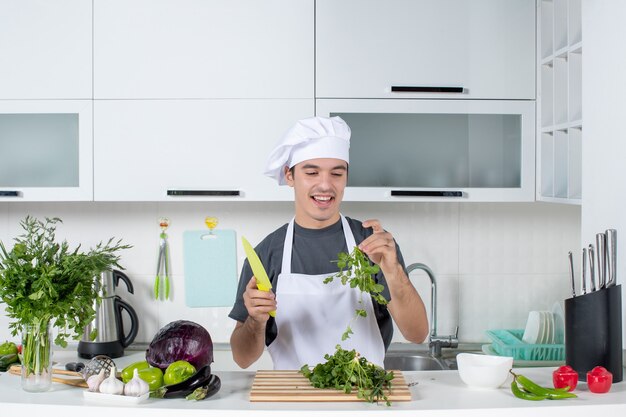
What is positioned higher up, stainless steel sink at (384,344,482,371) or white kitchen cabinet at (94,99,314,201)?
white kitchen cabinet at (94,99,314,201)

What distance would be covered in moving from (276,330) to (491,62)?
1.30 metres

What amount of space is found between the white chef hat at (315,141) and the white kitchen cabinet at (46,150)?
36.1 inches

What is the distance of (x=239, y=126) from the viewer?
2791mm

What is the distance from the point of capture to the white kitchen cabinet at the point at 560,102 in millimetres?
2529

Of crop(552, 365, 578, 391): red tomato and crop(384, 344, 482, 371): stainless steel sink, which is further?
crop(384, 344, 482, 371): stainless steel sink

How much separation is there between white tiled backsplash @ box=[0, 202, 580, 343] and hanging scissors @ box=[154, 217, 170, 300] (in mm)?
25

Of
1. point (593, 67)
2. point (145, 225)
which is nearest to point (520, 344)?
point (593, 67)

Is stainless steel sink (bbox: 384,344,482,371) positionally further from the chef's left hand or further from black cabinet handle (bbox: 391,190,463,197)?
the chef's left hand

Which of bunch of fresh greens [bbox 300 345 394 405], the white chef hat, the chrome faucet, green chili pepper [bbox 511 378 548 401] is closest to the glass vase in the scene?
bunch of fresh greens [bbox 300 345 394 405]

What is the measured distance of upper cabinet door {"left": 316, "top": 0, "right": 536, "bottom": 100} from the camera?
2785 millimetres

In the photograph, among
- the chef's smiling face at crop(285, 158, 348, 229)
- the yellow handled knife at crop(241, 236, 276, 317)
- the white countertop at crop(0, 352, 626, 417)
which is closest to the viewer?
the white countertop at crop(0, 352, 626, 417)

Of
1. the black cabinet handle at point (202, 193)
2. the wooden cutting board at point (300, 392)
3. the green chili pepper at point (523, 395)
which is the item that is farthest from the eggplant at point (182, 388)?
the black cabinet handle at point (202, 193)

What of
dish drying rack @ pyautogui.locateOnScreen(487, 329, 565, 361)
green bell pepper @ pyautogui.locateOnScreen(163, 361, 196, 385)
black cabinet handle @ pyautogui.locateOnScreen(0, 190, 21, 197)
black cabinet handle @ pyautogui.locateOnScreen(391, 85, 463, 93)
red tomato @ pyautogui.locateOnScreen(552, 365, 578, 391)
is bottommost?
dish drying rack @ pyautogui.locateOnScreen(487, 329, 565, 361)

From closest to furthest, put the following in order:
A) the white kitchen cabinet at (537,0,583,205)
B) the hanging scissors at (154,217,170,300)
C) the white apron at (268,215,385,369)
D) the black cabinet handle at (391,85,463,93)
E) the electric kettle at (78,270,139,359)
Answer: the white apron at (268,215,385,369) → the white kitchen cabinet at (537,0,583,205) → the black cabinet handle at (391,85,463,93) → the electric kettle at (78,270,139,359) → the hanging scissors at (154,217,170,300)
